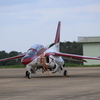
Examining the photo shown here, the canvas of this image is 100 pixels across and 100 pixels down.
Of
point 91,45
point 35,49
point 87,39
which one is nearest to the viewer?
point 35,49

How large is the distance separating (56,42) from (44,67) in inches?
204

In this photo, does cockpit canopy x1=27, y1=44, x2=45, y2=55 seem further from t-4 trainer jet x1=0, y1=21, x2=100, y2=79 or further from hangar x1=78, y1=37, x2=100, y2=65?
hangar x1=78, y1=37, x2=100, y2=65

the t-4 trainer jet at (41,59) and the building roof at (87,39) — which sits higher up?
the building roof at (87,39)

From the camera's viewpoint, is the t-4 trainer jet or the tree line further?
the tree line

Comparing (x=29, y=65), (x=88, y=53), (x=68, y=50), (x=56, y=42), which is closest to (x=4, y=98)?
(x=29, y=65)

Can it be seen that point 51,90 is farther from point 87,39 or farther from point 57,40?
point 87,39

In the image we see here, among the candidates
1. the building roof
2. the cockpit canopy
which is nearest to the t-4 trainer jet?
the cockpit canopy

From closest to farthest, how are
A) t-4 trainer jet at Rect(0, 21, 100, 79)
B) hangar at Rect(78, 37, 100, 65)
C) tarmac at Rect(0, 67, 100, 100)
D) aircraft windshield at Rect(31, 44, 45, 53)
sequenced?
tarmac at Rect(0, 67, 100, 100) < t-4 trainer jet at Rect(0, 21, 100, 79) < aircraft windshield at Rect(31, 44, 45, 53) < hangar at Rect(78, 37, 100, 65)

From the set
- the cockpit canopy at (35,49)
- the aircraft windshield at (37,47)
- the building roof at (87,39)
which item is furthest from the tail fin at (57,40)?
the building roof at (87,39)

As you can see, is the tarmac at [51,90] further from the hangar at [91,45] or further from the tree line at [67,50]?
the tree line at [67,50]

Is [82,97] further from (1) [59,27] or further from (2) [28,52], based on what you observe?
(1) [59,27]

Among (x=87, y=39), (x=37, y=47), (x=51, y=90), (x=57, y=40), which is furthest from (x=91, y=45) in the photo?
(x=51, y=90)

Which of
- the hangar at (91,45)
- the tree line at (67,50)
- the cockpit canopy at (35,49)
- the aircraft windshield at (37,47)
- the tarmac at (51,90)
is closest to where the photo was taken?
the tarmac at (51,90)

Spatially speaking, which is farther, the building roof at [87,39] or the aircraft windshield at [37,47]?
the building roof at [87,39]
